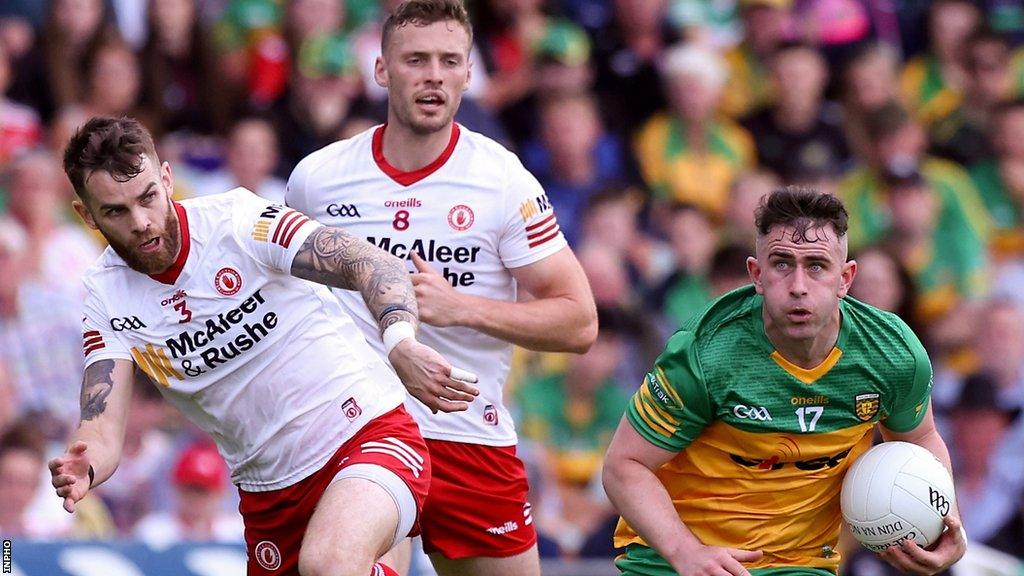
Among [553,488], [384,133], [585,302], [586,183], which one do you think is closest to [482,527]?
[585,302]

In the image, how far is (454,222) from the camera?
22.8 ft

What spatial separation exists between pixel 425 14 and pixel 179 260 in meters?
1.54

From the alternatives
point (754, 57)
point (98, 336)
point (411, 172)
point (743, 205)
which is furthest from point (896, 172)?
point (98, 336)

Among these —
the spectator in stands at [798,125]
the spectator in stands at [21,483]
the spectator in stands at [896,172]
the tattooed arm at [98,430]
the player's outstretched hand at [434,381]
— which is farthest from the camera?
the spectator in stands at [798,125]

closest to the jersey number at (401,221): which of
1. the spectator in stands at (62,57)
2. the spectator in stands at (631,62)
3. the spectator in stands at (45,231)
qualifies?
the spectator in stands at (45,231)

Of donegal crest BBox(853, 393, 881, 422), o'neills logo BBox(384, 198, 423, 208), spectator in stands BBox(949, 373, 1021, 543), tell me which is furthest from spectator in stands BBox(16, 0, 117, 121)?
donegal crest BBox(853, 393, 881, 422)

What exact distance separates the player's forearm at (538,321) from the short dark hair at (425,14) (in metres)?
1.17

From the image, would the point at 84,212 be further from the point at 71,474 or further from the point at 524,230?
the point at 524,230

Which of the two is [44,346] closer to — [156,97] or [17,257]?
[17,257]

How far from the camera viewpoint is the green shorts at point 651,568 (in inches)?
245

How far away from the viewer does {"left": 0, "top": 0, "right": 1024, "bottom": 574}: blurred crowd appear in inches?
402

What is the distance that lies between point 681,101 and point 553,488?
3.40m

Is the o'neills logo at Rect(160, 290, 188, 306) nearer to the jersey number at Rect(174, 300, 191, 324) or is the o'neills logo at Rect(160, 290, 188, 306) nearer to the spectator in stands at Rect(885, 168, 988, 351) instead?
the jersey number at Rect(174, 300, 191, 324)

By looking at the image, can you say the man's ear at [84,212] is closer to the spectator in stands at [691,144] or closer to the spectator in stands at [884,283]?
the spectator in stands at [884,283]
